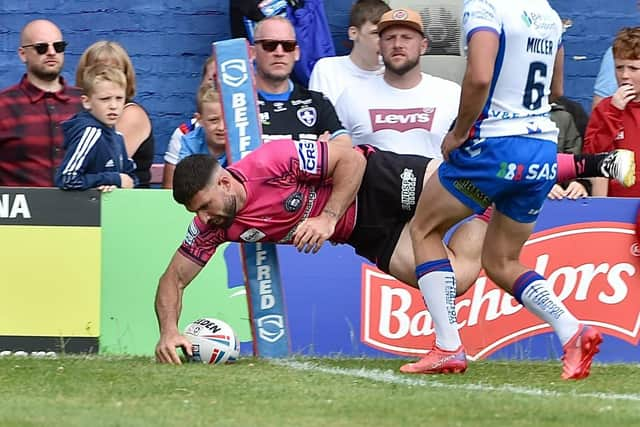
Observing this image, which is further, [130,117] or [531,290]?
[130,117]

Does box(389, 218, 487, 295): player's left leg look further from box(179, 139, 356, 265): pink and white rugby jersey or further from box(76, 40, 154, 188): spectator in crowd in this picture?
box(76, 40, 154, 188): spectator in crowd

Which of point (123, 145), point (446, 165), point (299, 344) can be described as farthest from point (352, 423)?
point (123, 145)

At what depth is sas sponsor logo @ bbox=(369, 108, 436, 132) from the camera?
9.78 metres

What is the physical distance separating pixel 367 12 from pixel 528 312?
2.68 m

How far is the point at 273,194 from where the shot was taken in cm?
805

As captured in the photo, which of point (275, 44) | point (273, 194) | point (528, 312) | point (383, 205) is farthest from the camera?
point (275, 44)

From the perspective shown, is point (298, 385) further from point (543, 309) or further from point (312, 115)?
point (312, 115)

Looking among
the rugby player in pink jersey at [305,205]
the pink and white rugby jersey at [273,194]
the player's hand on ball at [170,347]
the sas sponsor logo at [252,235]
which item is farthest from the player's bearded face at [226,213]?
the player's hand on ball at [170,347]

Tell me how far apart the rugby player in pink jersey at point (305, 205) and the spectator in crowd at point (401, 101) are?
1.15 metres

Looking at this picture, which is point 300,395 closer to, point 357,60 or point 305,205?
point 305,205

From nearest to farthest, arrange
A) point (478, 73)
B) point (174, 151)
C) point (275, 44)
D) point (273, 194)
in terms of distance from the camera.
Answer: point (478, 73)
point (273, 194)
point (275, 44)
point (174, 151)

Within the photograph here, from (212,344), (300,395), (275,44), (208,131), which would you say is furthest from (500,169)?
(208,131)

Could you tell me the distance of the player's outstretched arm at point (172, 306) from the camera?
8102mm

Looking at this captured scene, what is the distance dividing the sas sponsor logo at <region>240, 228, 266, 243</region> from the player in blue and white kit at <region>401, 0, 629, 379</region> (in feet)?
3.09
